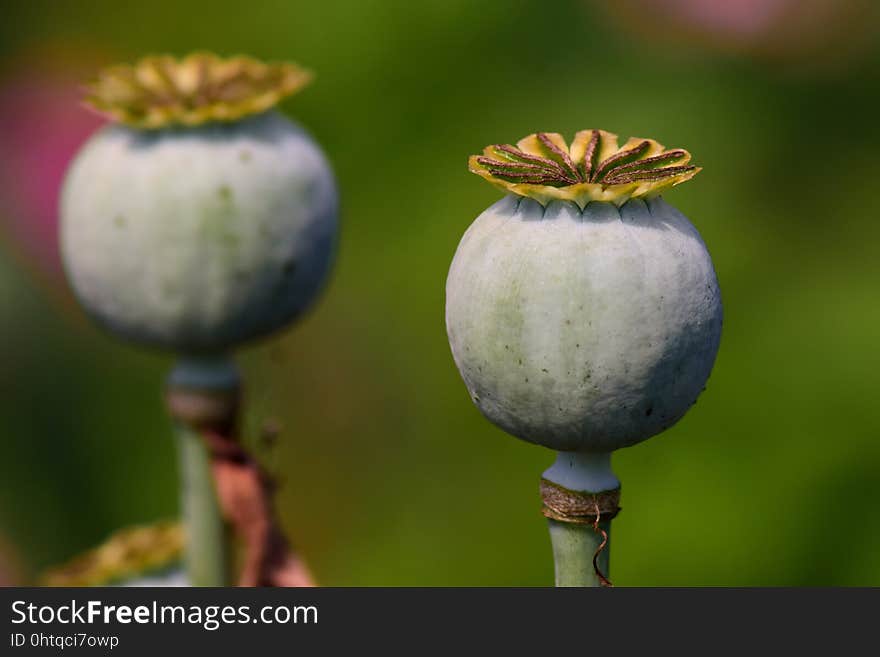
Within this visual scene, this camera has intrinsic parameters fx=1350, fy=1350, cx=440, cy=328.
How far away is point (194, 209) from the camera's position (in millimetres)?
1038

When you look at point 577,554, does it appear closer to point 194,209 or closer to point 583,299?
point 583,299

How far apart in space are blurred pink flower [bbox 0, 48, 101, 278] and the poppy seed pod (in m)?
1.26

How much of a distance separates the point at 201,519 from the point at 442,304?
66 centimetres

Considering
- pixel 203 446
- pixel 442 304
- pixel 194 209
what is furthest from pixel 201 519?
pixel 442 304

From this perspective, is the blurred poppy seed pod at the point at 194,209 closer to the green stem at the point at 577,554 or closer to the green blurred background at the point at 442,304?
the green stem at the point at 577,554

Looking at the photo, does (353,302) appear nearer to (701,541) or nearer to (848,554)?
(701,541)

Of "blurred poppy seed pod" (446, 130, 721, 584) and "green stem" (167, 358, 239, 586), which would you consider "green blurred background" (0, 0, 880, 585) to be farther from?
"blurred poppy seed pod" (446, 130, 721, 584)

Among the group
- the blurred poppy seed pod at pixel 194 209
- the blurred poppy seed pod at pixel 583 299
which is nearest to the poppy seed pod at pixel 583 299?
the blurred poppy seed pod at pixel 583 299

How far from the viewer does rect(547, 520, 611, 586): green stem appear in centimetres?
84

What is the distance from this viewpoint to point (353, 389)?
1923mm

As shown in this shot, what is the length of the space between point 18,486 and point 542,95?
928 millimetres

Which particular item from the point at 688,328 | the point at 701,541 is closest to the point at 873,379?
the point at 701,541

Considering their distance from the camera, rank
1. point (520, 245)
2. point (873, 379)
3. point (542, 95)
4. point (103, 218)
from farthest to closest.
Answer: point (542, 95) → point (873, 379) → point (103, 218) → point (520, 245)

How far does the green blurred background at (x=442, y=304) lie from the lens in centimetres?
171
